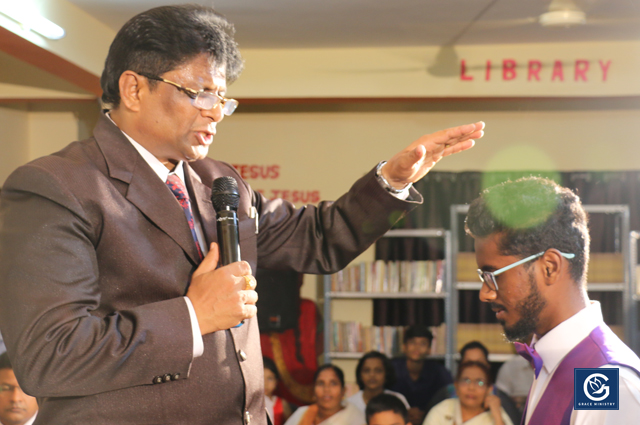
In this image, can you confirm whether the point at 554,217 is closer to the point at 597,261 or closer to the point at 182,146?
the point at 182,146

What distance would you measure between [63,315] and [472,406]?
10.9 ft

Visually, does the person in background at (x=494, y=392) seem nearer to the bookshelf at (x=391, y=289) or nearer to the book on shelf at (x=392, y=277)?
the bookshelf at (x=391, y=289)

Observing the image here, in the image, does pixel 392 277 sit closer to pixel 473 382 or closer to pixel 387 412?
pixel 473 382

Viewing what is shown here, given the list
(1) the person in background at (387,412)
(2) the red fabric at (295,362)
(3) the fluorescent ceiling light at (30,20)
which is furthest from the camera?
(2) the red fabric at (295,362)

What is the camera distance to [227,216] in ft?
4.10

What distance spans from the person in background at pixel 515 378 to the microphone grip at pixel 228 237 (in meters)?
4.10

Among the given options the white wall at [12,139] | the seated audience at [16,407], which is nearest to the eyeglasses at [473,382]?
the seated audience at [16,407]

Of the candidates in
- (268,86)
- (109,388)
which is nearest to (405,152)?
(109,388)

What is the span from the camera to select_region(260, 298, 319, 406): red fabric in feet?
18.3

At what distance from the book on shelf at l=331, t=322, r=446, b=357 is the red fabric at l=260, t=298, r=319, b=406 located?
304 millimetres

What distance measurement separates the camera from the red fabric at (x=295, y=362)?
18.3 ft

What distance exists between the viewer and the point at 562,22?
13.9 ft

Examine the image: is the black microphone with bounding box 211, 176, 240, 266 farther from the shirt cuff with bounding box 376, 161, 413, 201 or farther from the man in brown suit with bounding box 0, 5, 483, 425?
the shirt cuff with bounding box 376, 161, 413, 201

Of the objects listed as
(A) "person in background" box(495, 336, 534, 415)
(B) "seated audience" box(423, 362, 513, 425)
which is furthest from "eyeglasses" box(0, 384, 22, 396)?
Answer: (A) "person in background" box(495, 336, 534, 415)
